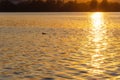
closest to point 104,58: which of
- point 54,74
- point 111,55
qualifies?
point 111,55

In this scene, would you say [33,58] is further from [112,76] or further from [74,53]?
[112,76]

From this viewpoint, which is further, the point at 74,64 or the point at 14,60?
the point at 14,60

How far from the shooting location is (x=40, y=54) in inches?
896

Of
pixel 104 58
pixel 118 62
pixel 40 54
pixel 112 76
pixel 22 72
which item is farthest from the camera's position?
pixel 40 54

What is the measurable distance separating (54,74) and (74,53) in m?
7.08

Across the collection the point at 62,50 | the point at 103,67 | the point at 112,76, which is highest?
the point at 62,50

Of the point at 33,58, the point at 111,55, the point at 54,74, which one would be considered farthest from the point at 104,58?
the point at 54,74

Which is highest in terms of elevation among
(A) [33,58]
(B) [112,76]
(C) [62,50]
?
(C) [62,50]

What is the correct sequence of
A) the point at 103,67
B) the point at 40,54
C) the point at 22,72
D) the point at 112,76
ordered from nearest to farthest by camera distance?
1. the point at 112,76
2. the point at 22,72
3. the point at 103,67
4. the point at 40,54

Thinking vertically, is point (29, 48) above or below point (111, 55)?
above

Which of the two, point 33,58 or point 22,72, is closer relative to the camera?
point 22,72

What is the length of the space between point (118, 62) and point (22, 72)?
5.74m

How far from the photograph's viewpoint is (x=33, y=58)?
2094 cm

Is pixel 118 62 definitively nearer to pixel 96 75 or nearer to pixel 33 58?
pixel 96 75
